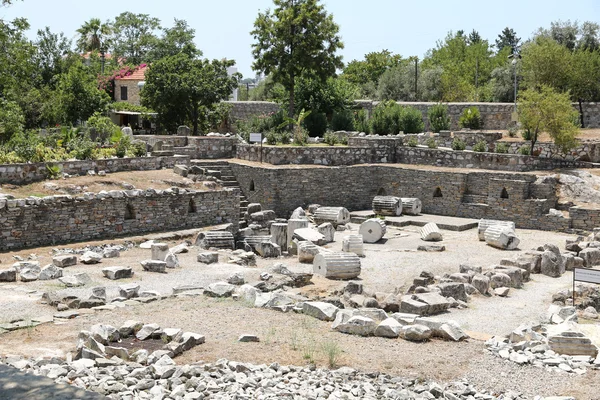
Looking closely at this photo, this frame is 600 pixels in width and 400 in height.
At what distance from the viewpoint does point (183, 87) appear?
3384 cm

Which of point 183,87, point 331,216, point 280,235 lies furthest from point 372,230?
point 183,87

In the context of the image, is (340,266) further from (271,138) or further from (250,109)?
(250,109)

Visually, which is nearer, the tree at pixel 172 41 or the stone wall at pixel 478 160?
the stone wall at pixel 478 160

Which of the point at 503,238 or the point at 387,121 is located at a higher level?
the point at 387,121

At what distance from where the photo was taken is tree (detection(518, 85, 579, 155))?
89.8 feet

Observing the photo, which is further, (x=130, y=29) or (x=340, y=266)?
(x=130, y=29)

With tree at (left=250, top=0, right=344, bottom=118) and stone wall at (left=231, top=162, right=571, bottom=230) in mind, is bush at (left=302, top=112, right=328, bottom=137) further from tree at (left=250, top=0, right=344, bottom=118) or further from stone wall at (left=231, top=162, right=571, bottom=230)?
stone wall at (left=231, top=162, right=571, bottom=230)

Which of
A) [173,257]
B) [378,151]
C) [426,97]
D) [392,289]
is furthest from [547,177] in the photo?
[426,97]

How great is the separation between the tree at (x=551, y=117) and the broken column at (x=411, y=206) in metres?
4.64

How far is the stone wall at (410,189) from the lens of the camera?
2564cm

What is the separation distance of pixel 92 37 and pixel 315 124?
24671 millimetres

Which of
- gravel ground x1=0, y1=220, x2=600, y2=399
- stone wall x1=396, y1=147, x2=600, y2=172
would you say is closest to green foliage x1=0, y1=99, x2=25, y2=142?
gravel ground x1=0, y1=220, x2=600, y2=399

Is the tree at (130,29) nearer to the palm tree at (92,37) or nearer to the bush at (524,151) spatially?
the palm tree at (92,37)

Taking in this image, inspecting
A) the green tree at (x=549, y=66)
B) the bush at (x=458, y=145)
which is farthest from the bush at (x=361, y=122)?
the green tree at (x=549, y=66)
